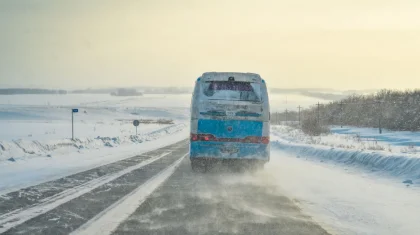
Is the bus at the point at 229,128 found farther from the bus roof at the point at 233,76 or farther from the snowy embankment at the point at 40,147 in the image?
the snowy embankment at the point at 40,147

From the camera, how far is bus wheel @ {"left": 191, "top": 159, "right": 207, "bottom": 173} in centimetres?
1175

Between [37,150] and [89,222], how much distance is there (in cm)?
1385

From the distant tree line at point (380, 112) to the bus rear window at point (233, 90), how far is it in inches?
1024

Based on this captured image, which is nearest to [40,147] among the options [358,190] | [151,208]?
[151,208]

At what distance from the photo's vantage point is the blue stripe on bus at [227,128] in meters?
11.2

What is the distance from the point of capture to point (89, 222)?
548 cm

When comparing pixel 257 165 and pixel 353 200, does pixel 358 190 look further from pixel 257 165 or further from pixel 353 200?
pixel 257 165

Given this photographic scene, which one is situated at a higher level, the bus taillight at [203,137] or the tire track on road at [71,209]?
the bus taillight at [203,137]

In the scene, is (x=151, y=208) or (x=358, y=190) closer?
(x=151, y=208)

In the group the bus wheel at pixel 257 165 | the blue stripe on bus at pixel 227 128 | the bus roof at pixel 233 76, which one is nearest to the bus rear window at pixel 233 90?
the bus roof at pixel 233 76

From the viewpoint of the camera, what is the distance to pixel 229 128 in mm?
11188

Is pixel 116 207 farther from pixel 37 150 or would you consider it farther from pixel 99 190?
pixel 37 150

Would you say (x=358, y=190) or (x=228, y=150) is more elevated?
(x=228, y=150)

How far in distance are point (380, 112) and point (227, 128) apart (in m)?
27.1
